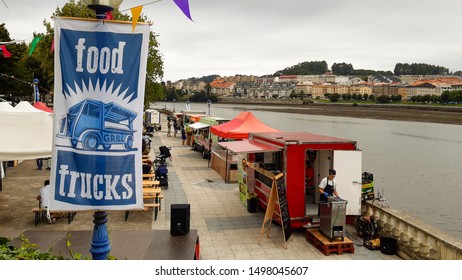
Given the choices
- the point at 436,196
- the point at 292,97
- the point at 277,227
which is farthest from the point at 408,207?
the point at 292,97

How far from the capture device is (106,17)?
445 centimetres

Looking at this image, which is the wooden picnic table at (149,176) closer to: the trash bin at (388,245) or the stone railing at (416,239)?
the stone railing at (416,239)

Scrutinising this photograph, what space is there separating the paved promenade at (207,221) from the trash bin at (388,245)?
15 centimetres

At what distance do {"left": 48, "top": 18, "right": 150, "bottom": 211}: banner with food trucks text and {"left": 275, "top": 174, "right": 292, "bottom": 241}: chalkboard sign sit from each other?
5217 mm

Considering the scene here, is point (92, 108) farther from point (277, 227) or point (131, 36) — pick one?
point (277, 227)

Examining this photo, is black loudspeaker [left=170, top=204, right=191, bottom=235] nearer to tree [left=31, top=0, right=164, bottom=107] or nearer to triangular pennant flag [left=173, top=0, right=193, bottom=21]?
triangular pennant flag [left=173, top=0, right=193, bottom=21]

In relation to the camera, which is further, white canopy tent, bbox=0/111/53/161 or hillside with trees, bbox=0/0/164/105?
hillside with trees, bbox=0/0/164/105

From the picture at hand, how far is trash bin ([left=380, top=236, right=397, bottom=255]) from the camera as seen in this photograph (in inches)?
347

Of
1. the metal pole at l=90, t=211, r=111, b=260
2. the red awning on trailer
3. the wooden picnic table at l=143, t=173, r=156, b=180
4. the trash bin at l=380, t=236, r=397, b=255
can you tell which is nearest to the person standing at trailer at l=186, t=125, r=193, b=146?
the wooden picnic table at l=143, t=173, r=156, b=180

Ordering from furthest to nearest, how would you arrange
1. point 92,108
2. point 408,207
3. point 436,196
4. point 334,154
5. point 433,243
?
point 436,196 < point 408,207 < point 334,154 < point 433,243 < point 92,108

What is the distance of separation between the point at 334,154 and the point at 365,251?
2.38m

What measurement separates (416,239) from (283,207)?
118 inches

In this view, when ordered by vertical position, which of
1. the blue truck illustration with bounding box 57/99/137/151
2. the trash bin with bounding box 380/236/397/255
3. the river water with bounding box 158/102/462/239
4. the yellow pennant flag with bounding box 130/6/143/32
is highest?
the yellow pennant flag with bounding box 130/6/143/32
